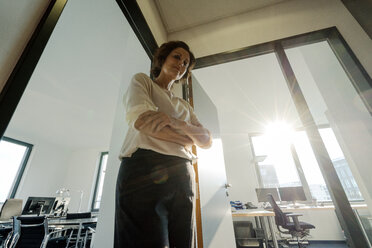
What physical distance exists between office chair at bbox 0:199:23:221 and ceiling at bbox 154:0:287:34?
430 centimetres

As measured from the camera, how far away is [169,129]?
0.68 meters

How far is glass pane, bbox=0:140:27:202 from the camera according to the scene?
4.21 metres

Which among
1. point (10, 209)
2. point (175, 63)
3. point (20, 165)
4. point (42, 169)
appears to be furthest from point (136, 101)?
point (42, 169)

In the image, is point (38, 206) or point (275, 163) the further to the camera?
point (275, 163)

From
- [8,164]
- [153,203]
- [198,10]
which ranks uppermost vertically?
[198,10]

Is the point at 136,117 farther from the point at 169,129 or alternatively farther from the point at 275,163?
the point at 275,163

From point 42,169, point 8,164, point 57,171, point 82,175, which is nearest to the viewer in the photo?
point 8,164

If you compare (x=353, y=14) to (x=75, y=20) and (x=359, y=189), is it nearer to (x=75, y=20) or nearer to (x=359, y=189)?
(x=359, y=189)

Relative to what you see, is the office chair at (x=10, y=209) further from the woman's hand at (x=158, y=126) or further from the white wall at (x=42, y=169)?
the woman's hand at (x=158, y=126)

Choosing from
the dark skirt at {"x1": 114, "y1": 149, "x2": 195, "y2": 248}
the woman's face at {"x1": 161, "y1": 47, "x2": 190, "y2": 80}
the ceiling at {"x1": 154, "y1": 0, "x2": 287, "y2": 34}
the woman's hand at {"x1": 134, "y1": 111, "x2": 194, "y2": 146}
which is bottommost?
the dark skirt at {"x1": 114, "y1": 149, "x2": 195, "y2": 248}

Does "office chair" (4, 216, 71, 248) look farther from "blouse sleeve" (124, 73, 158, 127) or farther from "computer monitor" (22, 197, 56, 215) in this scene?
"blouse sleeve" (124, 73, 158, 127)

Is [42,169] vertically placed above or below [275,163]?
above

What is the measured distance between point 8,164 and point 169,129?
19.7ft

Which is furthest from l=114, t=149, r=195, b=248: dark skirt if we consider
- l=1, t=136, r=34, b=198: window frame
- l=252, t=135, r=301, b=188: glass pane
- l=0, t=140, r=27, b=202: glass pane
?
l=1, t=136, r=34, b=198: window frame
